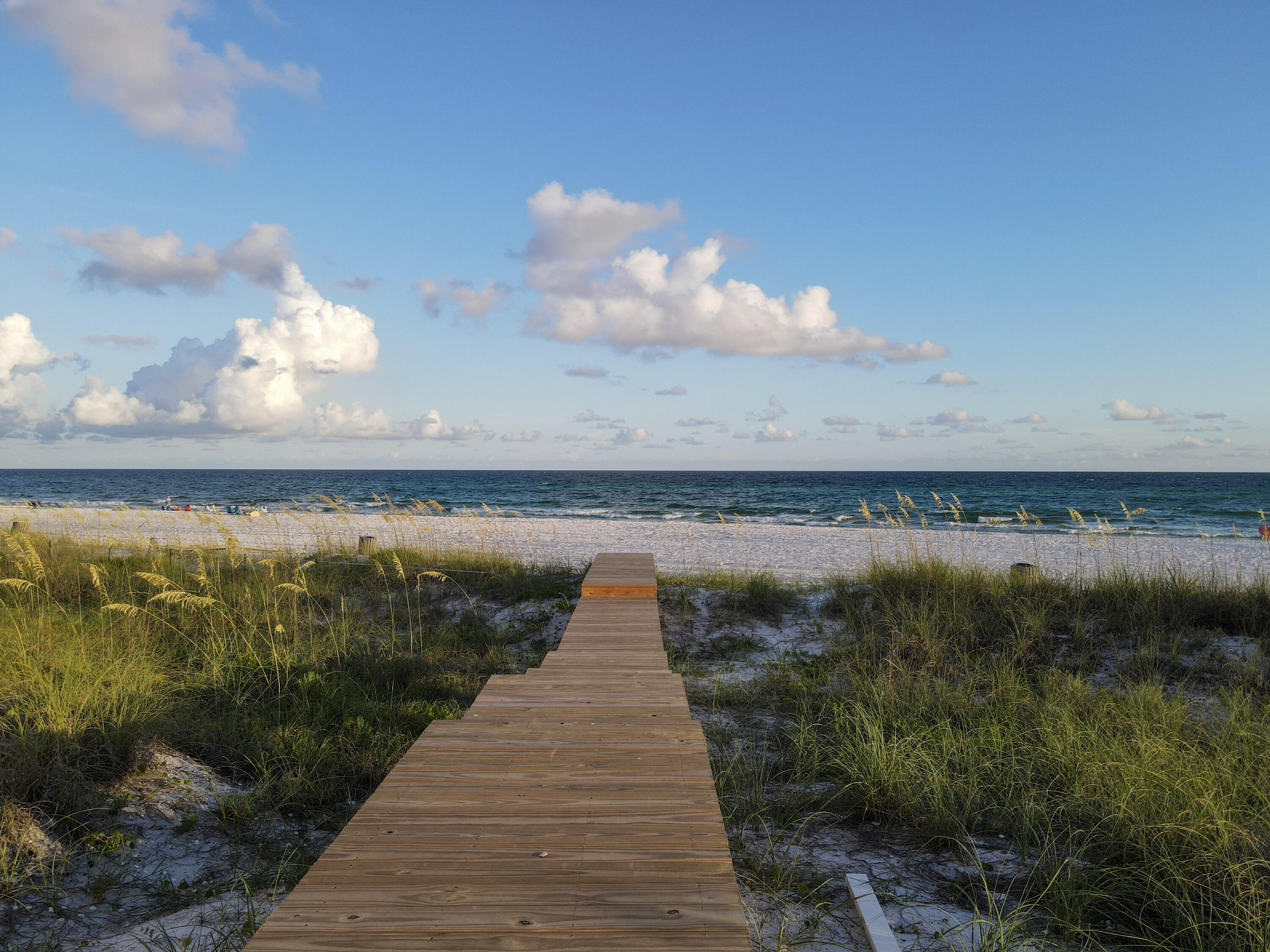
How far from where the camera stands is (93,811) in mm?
3549

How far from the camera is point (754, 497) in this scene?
4238cm

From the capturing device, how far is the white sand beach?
1139cm

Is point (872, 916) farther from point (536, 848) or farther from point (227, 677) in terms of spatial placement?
point (227, 677)

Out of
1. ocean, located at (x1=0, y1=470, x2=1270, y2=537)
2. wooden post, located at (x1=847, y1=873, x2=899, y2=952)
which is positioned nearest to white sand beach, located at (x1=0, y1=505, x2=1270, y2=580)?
ocean, located at (x1=0, y1=470, x2=1270, y2=537)

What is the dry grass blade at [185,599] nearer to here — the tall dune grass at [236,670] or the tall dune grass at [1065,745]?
the tall dune grass at [236,670]

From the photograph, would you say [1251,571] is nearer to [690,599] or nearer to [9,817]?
[690,599]

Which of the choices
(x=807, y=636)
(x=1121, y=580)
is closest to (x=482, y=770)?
(x=807, y=636)

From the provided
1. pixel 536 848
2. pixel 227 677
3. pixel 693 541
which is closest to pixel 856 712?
pixel 536 848

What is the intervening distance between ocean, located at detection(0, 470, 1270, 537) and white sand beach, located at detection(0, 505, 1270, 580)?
0.76 m

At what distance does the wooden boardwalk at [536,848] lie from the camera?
196 cm

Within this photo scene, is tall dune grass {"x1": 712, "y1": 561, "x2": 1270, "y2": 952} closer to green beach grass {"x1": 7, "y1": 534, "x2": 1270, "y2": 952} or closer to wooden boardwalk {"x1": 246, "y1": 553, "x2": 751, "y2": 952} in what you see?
green beach grass {"x1": 7, "y1": 534, "x2": 1270, "y2": 952}

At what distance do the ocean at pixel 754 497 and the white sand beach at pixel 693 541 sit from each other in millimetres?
763

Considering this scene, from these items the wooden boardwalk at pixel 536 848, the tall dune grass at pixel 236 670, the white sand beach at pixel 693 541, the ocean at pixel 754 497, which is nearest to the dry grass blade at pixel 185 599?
the tall dune grass at pixel 236 670

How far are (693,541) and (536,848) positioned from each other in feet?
49.6
